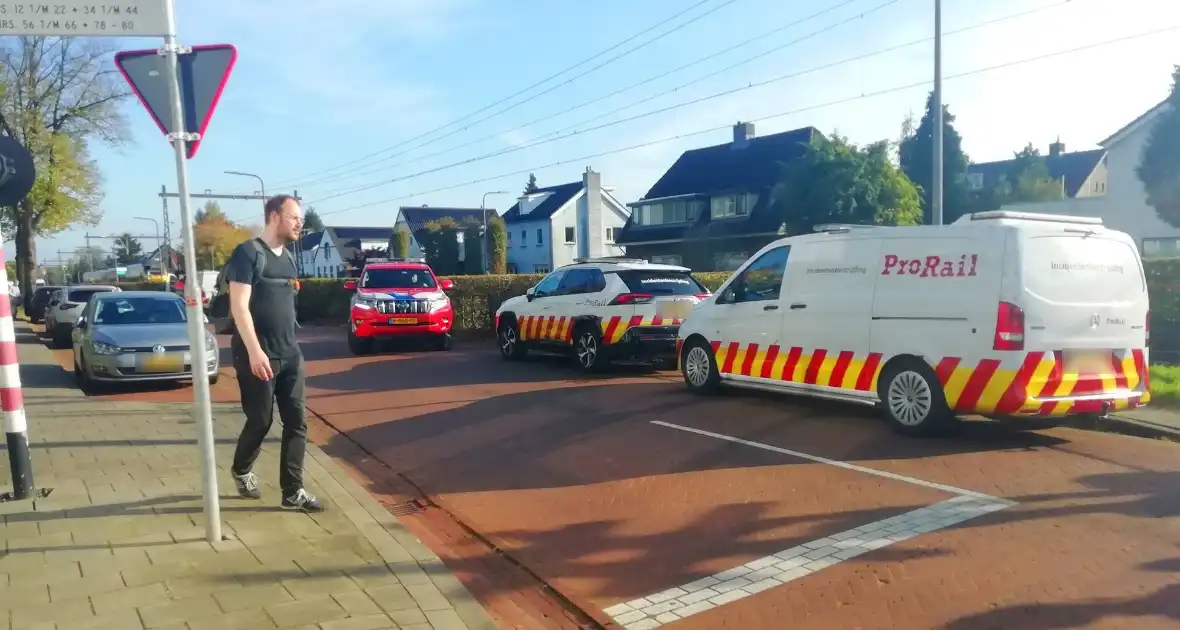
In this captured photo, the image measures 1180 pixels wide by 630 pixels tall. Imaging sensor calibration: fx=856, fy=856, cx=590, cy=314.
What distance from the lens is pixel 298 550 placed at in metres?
4.81

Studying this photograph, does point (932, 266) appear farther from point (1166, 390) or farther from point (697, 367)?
point (1166, 390)

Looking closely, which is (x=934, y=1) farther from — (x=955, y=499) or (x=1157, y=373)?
(x=955, y=499)

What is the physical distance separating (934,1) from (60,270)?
136 m

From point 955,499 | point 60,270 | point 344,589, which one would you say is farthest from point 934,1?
point 60,270

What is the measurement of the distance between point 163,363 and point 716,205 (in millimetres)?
34438

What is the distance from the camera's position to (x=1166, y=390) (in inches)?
368

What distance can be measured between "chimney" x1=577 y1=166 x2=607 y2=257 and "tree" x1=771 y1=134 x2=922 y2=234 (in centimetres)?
2853

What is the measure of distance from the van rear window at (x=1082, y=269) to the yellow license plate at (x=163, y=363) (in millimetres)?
10598

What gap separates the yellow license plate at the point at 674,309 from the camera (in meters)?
12.4

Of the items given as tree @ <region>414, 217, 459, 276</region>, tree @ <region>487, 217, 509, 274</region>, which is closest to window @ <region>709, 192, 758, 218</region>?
tree @ <region>487, 217, 509, 274</region>

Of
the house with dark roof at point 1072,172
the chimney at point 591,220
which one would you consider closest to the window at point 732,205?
the house with dark roof at point 1072,172

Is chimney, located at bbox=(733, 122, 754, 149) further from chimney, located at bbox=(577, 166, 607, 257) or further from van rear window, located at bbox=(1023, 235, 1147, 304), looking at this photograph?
van rear window, located at bbox=(1023, 235, 1147, 304)

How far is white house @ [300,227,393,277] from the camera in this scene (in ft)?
269

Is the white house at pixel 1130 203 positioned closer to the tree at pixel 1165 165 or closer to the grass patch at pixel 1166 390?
the tree at pixel 1165 165
